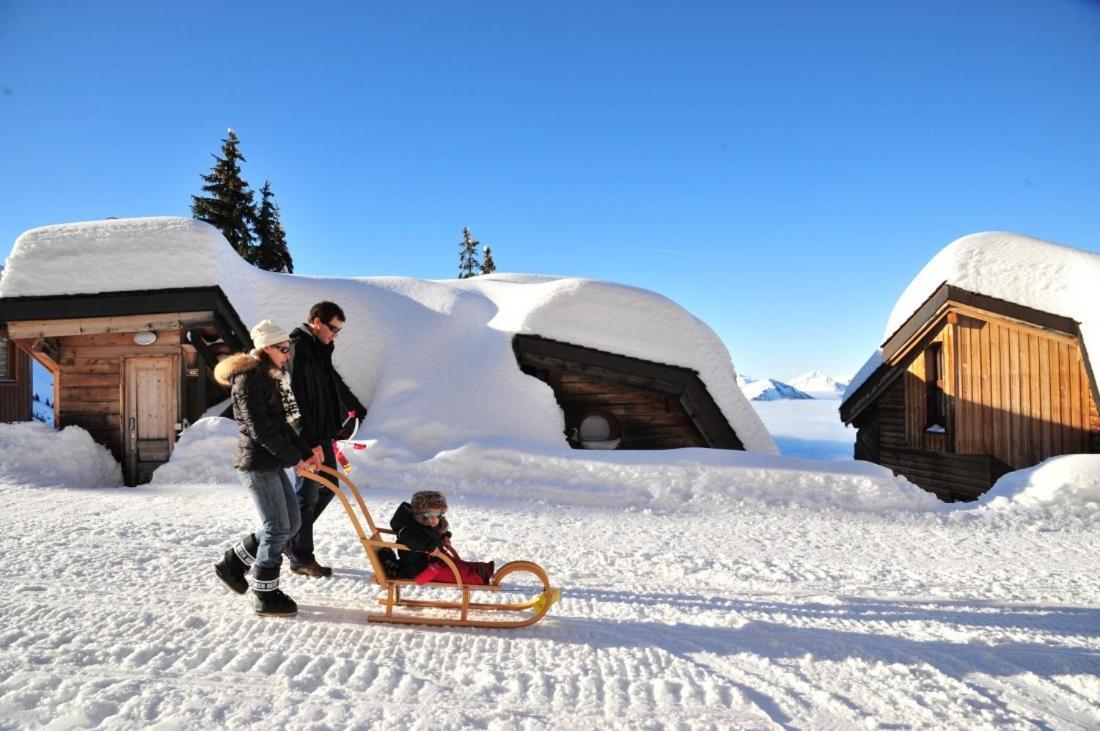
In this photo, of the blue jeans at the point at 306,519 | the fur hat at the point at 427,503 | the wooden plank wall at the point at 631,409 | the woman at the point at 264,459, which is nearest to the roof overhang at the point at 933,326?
the wooden plank wall at the point at 631,409

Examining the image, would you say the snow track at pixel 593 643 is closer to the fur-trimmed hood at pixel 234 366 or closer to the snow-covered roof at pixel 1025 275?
the fur-trimmed hood at pixel 234 366

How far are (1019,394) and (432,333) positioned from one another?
11.2 metres

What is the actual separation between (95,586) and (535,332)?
24.2ft

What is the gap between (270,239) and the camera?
24.9 m

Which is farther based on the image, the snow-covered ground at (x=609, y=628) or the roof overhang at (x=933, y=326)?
the roof overhang at (x=933, y=326)

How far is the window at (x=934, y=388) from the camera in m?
11.8

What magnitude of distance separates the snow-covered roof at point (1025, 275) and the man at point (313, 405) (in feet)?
36.4

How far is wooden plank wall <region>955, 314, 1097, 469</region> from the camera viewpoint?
32.2 feet

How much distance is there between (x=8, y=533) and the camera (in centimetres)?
509

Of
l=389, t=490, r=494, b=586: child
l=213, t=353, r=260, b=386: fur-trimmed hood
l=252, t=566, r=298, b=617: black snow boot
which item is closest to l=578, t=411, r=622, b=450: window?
l=389, t=490, r=494, b=586: child

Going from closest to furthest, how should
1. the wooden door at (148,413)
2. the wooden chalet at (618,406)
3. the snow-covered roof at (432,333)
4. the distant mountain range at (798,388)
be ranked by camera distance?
the snow-covered roof at (432,333) → the wooden door at (148,413) → the wooden chalet at (618,406) → the distant mountain range at (798,388)

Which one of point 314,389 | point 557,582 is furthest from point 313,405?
point 557,582

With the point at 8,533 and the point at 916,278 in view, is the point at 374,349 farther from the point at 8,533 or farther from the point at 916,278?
the point at 916,278

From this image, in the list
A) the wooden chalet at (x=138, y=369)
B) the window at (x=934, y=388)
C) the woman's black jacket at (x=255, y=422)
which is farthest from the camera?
the window at (x=934, y=388)
